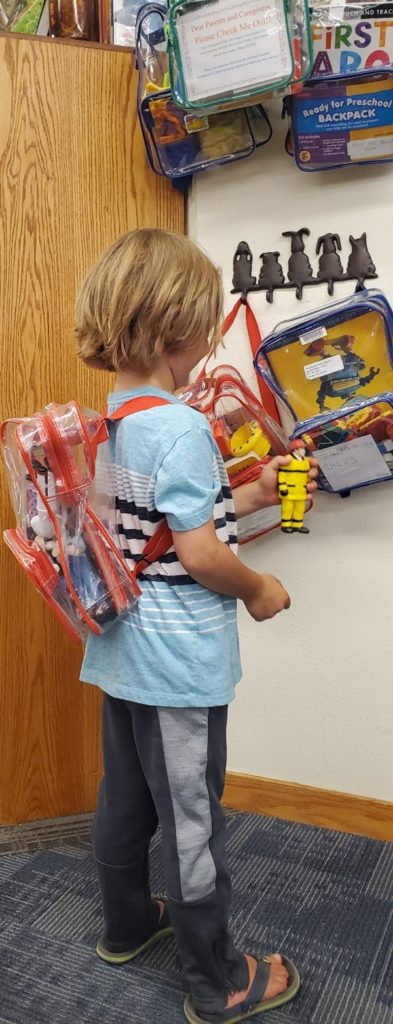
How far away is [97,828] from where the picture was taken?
50.1 inches

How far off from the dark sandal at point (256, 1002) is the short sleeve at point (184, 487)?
2.35 feet

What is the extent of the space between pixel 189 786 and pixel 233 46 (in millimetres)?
1251

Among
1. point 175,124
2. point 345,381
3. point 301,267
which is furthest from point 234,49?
point 345,381

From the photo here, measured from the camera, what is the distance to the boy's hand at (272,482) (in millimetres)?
1344

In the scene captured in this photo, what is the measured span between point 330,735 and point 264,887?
35cm

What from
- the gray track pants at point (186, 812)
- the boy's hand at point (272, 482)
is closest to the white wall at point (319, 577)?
the boy's hand at point (272, 482)

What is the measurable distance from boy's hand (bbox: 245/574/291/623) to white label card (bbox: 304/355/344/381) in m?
0.51

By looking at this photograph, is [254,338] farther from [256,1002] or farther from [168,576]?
[256,1002]

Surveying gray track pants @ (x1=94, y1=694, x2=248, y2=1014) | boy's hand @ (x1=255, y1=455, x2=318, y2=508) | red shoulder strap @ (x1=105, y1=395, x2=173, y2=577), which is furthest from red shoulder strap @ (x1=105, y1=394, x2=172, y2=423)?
gray track pants @ (x1=94, y1=694, x2=248, y2=1014)

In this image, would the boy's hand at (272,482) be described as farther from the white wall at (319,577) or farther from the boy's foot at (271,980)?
the boy's foot at (271,980)

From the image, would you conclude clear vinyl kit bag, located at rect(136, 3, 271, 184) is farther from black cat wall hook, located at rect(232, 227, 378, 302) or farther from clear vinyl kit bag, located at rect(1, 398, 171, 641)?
clear vinyl kit bag, located at rect(1, 398, 171, 641)

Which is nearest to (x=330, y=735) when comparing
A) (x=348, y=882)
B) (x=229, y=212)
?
(x=348, y=882)

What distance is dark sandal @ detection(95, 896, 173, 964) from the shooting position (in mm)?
1329

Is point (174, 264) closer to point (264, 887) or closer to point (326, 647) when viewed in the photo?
point (326, 647)
